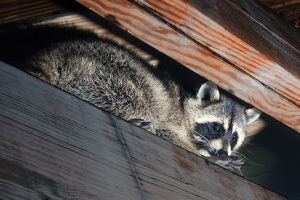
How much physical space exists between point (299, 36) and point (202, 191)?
5.32 feet

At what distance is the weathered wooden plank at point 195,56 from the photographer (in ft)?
5.65

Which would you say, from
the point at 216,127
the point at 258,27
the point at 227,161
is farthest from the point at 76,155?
the point at 216,127

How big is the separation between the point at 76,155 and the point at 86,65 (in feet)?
6.38

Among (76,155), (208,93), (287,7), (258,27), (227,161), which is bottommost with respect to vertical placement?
(76,155)

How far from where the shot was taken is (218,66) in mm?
2037

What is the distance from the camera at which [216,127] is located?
12.9 ft

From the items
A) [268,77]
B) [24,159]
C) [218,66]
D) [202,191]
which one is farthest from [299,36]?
[24,159]

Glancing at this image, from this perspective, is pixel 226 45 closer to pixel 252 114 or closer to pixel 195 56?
pixel 195 56

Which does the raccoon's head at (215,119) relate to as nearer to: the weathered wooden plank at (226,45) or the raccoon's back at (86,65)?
the raccoon's back at (86,65)

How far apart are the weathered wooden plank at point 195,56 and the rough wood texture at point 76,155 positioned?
1.97 ft

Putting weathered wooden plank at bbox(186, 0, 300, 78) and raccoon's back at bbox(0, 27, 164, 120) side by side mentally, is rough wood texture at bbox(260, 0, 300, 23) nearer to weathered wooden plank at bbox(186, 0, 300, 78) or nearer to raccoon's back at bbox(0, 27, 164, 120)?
weathered wooden plank at bbox(186, 0, 300, 78)

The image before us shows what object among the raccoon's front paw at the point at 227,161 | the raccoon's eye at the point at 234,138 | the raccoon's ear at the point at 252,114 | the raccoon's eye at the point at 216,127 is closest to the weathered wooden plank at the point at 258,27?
the raccoon's front paw at the point at 227,161

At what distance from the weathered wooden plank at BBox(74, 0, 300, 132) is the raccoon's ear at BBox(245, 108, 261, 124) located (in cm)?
141

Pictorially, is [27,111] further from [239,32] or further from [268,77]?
[268,77]
